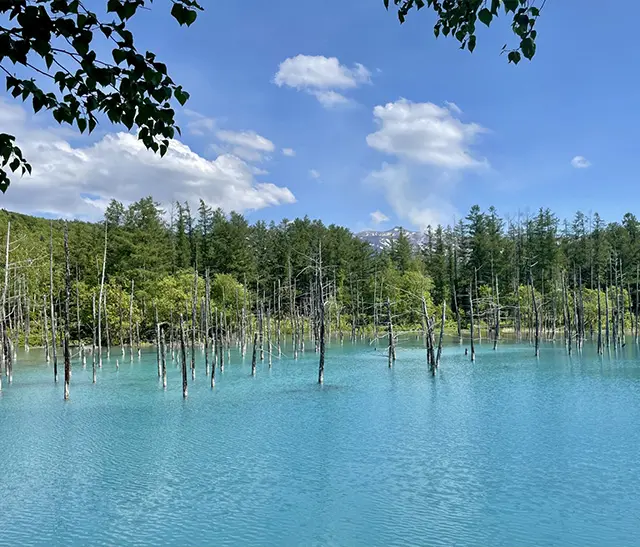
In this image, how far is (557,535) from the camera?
1015 cm

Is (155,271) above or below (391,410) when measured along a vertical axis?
above

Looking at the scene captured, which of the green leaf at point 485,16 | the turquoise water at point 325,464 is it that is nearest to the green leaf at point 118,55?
the green leaf at point 485,16

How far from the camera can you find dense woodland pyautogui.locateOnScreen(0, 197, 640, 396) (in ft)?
157

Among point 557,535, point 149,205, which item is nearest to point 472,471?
point 557,535

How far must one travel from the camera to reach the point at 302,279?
7119cm

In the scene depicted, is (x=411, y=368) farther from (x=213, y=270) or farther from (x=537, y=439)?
(x=213, y=270)

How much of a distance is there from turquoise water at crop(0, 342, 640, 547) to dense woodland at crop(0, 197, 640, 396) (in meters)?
17.3

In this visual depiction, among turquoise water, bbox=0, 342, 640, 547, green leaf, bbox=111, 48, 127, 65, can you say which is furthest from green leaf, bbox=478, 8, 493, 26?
turquoise water, bbox=0, 342, 640, 547

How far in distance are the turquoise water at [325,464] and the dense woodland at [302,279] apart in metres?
17.3

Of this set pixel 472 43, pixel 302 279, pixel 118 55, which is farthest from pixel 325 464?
pixel 302 279

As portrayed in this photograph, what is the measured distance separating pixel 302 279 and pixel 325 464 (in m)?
56.8

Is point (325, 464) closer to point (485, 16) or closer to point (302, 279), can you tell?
point (485, 16)

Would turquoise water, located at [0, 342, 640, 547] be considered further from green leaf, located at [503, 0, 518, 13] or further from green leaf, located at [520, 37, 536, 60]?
green leaf, located at [503, 0, 518, 13]

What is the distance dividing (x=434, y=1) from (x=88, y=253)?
2203 inches
